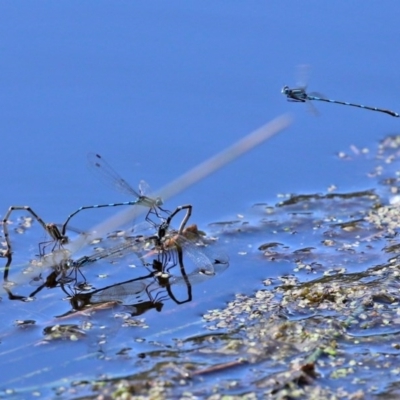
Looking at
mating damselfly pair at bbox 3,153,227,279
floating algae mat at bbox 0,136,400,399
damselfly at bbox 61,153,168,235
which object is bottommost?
floating algae mat at bbox 0,136,400,399

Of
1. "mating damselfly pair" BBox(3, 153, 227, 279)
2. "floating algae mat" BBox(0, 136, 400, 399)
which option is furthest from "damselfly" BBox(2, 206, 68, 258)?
"floating algae mat" BBox(0, 136, 400, 399)

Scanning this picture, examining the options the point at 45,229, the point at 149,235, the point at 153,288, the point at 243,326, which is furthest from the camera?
the point at 149,235

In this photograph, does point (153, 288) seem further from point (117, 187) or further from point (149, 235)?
point (117, 187)

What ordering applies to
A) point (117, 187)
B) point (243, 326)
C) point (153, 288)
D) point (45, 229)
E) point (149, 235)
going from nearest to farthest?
point (243, 326)
point (153, 288)
point (45, 229)
point (149, 235)
point (117, 187)

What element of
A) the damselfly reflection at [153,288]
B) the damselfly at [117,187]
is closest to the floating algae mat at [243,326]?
the damselfly reflection at [153,288]

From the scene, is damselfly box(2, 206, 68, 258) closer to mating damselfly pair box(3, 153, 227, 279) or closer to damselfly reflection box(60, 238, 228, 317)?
mating damselfly pair box(3, 153, 227, 279)

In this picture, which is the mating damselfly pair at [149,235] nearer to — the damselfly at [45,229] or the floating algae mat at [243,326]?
the damselfly at [45,229]

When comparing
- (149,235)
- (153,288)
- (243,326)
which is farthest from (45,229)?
(243,326)

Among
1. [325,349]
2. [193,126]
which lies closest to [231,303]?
[325,349]
